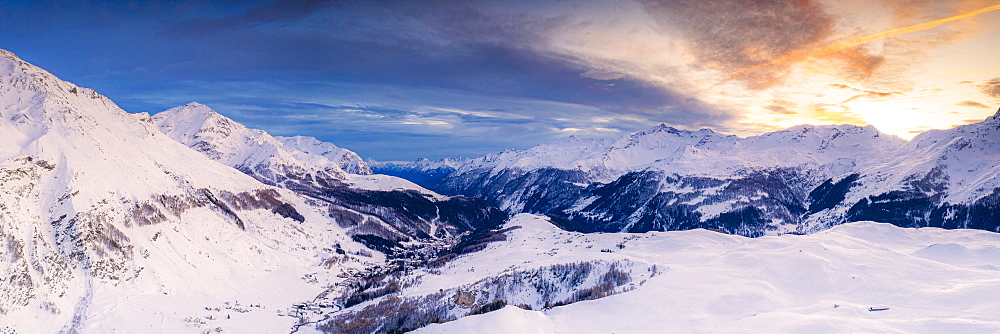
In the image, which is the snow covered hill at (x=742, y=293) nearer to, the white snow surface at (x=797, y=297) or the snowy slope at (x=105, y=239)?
the white snow surface at (x=797, y=297)

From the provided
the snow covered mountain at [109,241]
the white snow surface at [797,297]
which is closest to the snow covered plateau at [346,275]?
the white snow surface at [797,297]

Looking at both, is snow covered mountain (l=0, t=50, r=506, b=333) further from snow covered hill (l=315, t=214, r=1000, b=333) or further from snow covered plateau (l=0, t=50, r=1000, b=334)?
snow covered hill (l=315, t=214, r=1000, b=333)

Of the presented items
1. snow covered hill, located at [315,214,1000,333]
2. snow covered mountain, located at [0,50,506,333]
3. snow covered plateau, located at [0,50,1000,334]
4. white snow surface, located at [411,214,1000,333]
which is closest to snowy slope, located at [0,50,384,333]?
snow covered mountain, located at [0,50,506,333]

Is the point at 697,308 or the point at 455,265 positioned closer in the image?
the point at 697,308

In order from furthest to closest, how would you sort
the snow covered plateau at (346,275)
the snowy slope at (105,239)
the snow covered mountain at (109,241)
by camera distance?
1. the snow covered mountain at (109,241)
2. the snowy slope at (105,239)
3. the snow covered plateau at (346,275)

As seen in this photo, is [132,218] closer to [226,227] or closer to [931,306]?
[226,227]

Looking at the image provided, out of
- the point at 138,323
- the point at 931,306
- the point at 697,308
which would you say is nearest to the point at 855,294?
the point at 931,306

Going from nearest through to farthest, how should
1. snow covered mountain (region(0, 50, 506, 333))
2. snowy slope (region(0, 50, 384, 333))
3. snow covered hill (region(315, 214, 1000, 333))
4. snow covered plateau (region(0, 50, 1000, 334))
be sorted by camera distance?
1. snow covered hill (region(315, 214, 1000, 333))
2. snow covered plateau (region(0, 50, 1000, 334))
3. snowy slope (region(0, 50, 384, 333))
4. snow covered mountain (region(0, 50, 506, 333))

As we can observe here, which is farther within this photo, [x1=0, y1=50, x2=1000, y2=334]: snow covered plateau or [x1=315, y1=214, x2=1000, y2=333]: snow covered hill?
[x1=0, y1=50, x2=1000, y2=334]: snow covered plateau

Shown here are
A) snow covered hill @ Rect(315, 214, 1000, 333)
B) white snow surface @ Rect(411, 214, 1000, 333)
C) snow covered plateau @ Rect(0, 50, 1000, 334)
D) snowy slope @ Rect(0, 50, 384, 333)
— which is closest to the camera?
white snow surface @ Rect(411, 214, 1000, 333)
